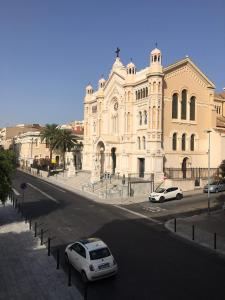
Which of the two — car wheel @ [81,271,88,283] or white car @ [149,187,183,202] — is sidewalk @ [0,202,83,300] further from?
white car @ [149,187,183,202]

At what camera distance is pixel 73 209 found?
1351 inches

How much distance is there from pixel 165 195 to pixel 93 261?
24847 mm

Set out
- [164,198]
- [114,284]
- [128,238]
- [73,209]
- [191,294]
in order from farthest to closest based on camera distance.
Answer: [164,198], [73,209], [128,238], [114,284], [191,294]

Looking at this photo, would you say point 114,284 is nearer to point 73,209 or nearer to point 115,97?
point 73,209

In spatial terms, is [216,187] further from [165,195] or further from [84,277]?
[84,277]

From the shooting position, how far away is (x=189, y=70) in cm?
5281

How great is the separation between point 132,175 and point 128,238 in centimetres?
3036

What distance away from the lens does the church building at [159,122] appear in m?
48.6

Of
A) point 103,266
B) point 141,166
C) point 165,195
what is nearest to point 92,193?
point 141,166

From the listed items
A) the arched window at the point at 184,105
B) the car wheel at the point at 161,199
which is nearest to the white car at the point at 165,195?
the car wheel at the point at 161,199

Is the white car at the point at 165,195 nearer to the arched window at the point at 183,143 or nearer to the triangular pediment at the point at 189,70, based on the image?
the arched window at the point at 183,143

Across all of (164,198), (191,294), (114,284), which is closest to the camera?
(191,294)

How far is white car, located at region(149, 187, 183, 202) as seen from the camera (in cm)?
3862

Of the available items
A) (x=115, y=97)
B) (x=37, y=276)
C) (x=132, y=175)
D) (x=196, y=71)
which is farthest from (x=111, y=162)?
(x=37, y=276)
